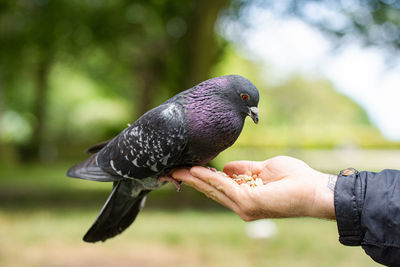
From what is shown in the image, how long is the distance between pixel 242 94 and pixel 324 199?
75cm

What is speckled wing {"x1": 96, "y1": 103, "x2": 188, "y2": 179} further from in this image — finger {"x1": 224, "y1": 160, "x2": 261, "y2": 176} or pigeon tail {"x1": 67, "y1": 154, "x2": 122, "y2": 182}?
finger {"x1": 224, "y1": 160, "x2": 261, "y2": 176}

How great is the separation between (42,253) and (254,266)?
10.8 feet

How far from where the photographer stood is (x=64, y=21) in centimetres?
1073

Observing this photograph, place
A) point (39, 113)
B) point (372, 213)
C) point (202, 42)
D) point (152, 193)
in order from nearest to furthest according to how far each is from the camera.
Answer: point (372, 213), point (202, 42), point (152, 193), point (39, 113)

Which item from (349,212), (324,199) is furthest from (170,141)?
(349,212)

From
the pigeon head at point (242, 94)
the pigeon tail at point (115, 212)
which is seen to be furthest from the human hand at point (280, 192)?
the pigeon tail at point (115, 212)

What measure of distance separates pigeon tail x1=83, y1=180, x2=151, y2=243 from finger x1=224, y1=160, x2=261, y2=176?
653 mm

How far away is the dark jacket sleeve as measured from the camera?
184cm

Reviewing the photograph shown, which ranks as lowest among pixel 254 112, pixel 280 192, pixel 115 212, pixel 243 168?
pixel 115 212

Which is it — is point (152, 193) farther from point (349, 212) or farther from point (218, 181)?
point (349, 212)

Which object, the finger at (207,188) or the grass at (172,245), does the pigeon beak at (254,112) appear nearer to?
the finger at (207,188)

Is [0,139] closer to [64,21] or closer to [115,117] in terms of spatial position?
[64,21]

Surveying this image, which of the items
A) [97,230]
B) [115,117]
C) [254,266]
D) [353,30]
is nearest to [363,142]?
[115,117]

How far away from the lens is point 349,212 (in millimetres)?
1907
